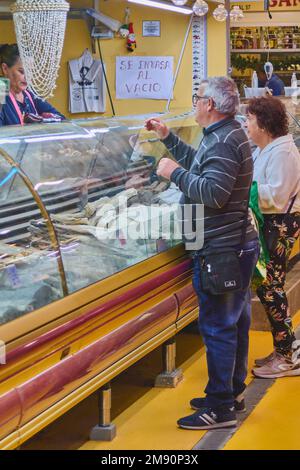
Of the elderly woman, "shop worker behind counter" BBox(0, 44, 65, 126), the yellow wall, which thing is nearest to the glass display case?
"shop worker behind counter" BBox(0, 44, 65, 126)

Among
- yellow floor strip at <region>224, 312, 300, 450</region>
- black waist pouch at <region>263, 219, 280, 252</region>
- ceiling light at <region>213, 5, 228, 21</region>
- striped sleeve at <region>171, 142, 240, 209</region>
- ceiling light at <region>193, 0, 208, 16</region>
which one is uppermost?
ceiling light at <region>193, 0, 208, 16</region>

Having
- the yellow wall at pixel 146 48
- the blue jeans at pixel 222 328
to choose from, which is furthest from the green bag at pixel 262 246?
the yellow wall at pixel 146 48

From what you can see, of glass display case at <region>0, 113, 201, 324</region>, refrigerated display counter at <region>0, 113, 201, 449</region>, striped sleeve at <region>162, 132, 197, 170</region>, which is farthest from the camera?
striped sleeve at <region>162, 132, 197, 170</region>

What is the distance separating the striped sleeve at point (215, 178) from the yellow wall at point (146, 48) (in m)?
6.02

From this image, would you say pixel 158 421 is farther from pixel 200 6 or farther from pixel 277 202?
pixel 200 6

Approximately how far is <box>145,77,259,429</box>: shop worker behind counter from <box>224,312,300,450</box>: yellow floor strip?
14cm

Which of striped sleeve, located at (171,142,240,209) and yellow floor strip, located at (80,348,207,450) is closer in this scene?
striped sleeve, located at (171,142,240,209)

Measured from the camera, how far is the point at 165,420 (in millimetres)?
4492

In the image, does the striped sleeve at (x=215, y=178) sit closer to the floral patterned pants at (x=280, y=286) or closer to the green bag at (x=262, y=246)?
the green bag at (x=262, y=246)

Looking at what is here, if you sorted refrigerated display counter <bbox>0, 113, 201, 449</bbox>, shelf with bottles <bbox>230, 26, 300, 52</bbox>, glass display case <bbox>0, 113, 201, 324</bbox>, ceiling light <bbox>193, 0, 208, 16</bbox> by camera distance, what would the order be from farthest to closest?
1. shelf with bottles <bbox>230, 26, 300, 52</bbox>
2. ceiling light <bbox>193, 0, 208, 16</bbox>
3. glass display case <bbox>0, 113, 201, 324</bbox>
4. refrigerated display counter <bbox>0, 113, 201, 449</bbox>

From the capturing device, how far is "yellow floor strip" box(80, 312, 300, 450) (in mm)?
4184

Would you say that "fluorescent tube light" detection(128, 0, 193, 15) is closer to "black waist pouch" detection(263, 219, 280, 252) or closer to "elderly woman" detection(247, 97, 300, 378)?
"elderly woman" detection(247, 97, 300, 378)

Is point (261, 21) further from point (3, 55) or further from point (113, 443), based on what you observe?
point (113, 443)

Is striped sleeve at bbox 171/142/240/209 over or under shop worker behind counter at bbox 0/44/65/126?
under
